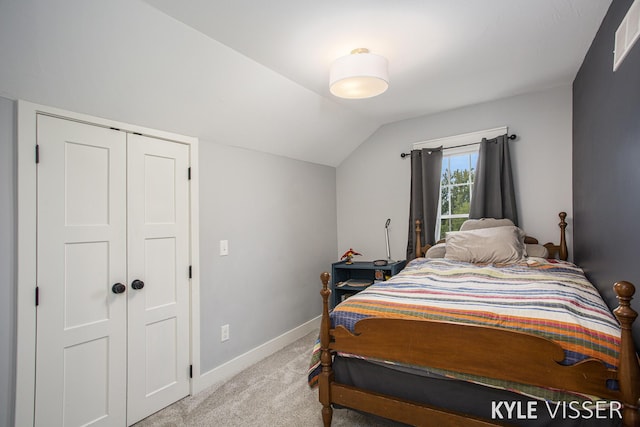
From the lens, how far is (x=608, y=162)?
1.80m

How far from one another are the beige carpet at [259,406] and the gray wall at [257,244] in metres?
0.27

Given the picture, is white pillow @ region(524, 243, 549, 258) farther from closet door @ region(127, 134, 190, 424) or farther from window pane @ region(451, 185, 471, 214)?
closet door @ region(127, 134, 190, 424)

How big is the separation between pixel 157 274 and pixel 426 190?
262cm

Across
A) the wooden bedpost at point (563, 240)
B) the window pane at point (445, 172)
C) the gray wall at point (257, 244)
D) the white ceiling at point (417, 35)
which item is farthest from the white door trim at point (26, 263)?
the wooden bedpost at point (563, 240)

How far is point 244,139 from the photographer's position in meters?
2.83

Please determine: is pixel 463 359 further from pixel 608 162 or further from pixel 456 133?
pixel 456 133

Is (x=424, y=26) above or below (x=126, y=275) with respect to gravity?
above

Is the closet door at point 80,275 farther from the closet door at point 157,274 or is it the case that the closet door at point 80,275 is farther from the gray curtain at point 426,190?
the gray curtain at point 426,190

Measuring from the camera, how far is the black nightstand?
11.0 ft

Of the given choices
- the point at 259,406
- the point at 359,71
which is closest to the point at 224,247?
the point at 259,406

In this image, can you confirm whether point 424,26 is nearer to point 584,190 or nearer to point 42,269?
point 584,190

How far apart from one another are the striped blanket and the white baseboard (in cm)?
107

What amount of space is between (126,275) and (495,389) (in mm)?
2132

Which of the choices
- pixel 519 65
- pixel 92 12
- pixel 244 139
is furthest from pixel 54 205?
pixel 519 65
